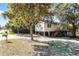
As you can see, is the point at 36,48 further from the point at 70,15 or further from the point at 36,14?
the point at 70,15

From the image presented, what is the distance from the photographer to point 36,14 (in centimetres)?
227

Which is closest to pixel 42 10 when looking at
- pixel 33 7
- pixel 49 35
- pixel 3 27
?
pixel 33 7

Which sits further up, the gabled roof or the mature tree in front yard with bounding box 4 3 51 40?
the mature tree in front yard with bounding box 4 3 51 40

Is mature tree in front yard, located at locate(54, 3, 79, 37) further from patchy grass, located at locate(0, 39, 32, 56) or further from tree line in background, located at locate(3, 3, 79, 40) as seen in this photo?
patchy grass, located at locate(0, 39, 32, 56)

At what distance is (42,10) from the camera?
88.9 inches

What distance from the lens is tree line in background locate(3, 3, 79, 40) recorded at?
2.24 meters

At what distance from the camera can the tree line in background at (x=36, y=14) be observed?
2242 millimetres

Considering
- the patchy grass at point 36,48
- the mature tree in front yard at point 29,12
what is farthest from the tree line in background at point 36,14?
the patchy grass at point 36,48

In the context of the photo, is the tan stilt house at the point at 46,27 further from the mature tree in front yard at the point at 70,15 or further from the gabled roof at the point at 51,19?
the mature tree in front yard at the point at 70,15

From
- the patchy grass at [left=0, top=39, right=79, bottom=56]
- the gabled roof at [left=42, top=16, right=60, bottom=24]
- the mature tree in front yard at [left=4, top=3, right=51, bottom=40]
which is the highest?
the mature tree in front yard at [left=4, top=3, right=51, bottom=40]

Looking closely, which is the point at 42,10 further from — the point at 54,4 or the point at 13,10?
the point at 13,10

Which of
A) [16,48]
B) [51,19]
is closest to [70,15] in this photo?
[51,19]

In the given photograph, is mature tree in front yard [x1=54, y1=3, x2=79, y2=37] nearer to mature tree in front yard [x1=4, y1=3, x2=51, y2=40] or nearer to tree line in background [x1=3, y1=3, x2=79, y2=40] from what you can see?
tree line in background [x1=3, y1=3, x2=79, y2=40]

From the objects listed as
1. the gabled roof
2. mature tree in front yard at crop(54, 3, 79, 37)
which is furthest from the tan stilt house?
mature tree in front yard at crop(54, 3, 79, 37)
